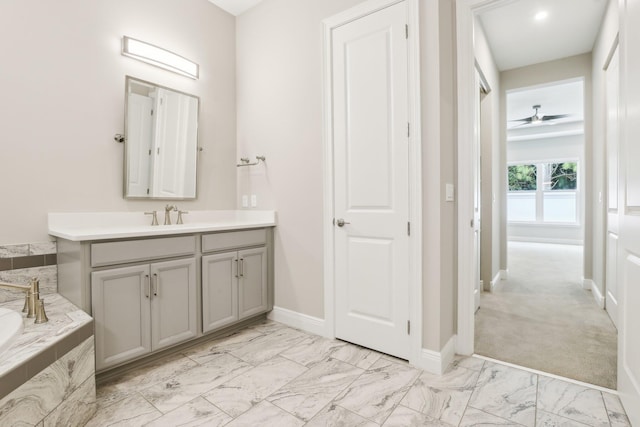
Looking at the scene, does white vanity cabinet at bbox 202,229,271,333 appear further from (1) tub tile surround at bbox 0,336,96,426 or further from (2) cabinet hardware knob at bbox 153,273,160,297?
(1) tub tile surround at bbox 0,336,96,426

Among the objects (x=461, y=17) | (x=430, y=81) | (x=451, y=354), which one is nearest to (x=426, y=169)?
(x=430, y=81)

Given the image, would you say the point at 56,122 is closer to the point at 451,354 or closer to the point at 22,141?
the point at 22,141

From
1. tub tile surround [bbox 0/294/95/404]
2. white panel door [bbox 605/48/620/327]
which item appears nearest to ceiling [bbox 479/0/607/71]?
white panel door [bbox 605/48/620/327]

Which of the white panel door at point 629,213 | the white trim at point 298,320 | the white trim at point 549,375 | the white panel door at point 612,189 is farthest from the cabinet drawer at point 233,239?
the white panel door at point 612,189

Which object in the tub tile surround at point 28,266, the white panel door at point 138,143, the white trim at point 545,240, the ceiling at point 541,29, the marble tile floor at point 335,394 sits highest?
the ceiling at point 541,29

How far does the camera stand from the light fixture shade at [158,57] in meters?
2.33

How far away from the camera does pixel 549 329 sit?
2605 mm

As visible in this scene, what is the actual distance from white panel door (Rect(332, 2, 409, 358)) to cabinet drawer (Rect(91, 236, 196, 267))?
3.40 ft

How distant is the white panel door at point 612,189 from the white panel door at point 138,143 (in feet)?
12.0

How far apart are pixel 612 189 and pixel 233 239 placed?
310cm

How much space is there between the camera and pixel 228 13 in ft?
9.92

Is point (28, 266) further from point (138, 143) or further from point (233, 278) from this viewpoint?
point (233, 278)

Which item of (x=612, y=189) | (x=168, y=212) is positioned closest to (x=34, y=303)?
→ (x=168, y=212)

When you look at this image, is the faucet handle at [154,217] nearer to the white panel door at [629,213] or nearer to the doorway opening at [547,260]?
the doorway opening at [547,260]
